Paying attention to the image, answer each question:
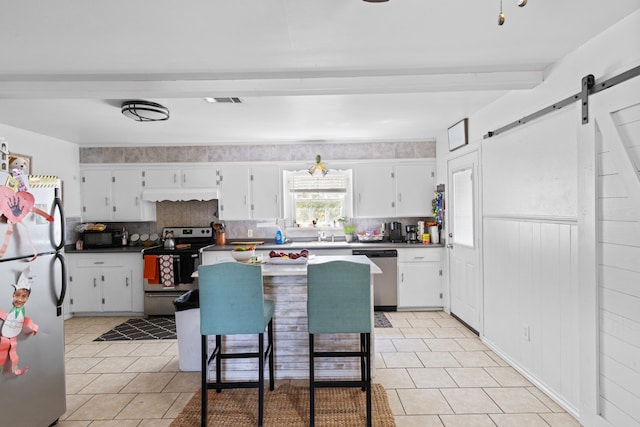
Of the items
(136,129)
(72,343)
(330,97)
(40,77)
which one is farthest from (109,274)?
(330,97)

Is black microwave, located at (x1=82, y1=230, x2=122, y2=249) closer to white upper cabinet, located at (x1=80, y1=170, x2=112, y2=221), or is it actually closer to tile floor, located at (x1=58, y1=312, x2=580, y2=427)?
white upper cabinet, located at (x1=80, y1=170, x2=112, y2=221)

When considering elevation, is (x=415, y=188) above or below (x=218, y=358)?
above

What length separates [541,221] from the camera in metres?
2.80

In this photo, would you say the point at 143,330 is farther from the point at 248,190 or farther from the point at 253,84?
the point at 253,84

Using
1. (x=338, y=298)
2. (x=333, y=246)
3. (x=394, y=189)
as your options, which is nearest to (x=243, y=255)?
(x=338, y=298)

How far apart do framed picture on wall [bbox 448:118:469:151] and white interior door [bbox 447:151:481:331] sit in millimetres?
160

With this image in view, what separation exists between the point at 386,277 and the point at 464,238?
3.98 ft

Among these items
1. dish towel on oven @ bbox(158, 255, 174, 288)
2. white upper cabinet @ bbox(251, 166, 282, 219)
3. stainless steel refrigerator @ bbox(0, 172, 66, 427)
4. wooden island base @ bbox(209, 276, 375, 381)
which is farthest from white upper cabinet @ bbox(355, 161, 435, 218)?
stainless steel refrigerator @ bbox(0, 172, 66, 427)

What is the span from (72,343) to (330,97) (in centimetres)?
396

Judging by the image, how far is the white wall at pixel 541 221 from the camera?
7.87 ft

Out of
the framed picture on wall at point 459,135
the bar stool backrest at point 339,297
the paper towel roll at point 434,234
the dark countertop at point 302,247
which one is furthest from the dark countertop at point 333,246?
the bar stool backrest at point 339,297

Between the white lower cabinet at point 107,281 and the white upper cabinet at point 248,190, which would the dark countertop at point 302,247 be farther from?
the white upper cabinet at point 248,190

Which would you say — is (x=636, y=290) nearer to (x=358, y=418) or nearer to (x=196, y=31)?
(x=358, y=418)

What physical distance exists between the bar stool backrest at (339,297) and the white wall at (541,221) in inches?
56.3
